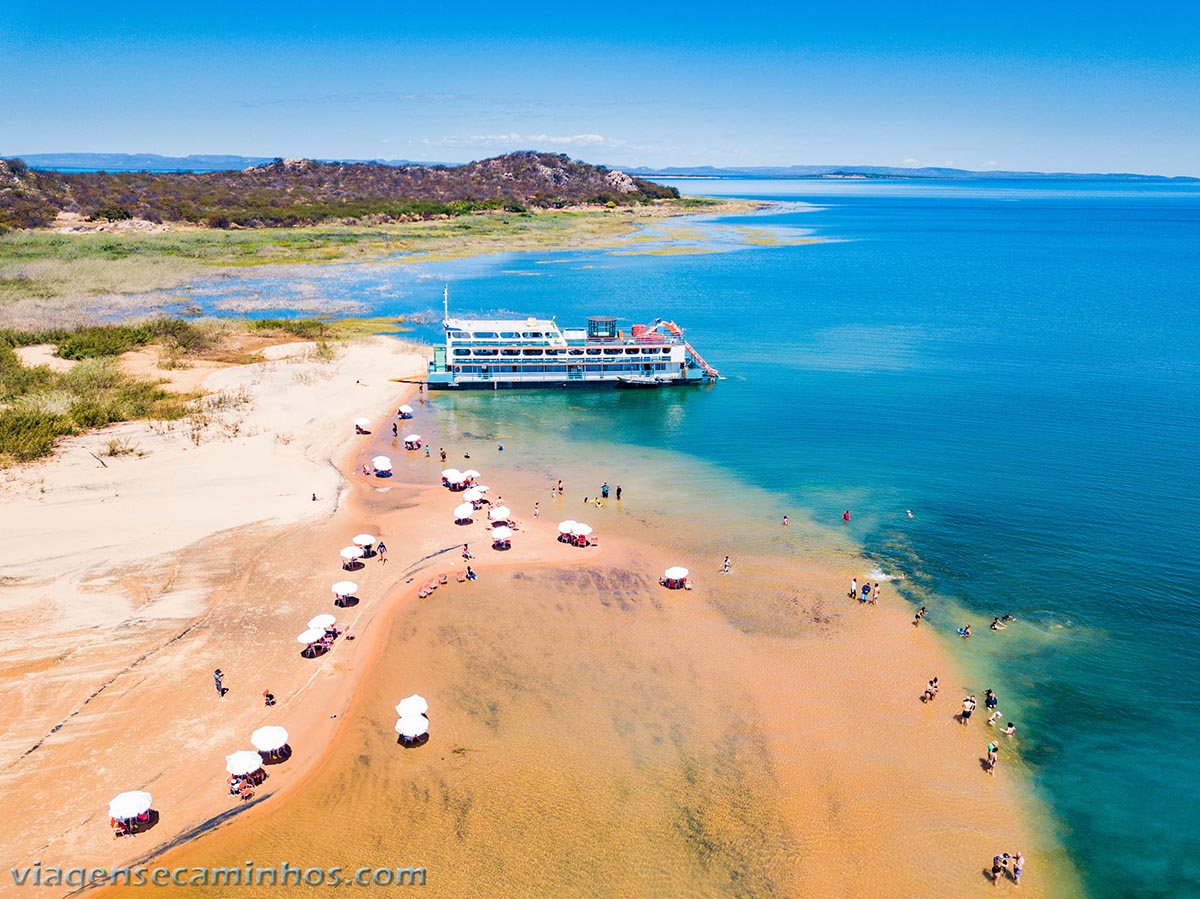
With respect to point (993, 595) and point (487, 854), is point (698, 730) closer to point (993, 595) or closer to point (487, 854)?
point (487, 854)

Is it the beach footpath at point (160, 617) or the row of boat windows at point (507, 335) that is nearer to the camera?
the beach footpath at point (160, 617)

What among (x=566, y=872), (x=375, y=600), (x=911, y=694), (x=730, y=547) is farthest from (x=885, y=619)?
(x=375, y=600)

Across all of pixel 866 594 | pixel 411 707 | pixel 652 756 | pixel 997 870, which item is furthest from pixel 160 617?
pixel 997 870

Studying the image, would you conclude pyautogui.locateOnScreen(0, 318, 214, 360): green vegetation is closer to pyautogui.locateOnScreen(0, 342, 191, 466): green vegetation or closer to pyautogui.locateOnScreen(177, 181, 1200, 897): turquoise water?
pyautogui.locateOnScreen(0, 342, 191, 466): green vegetation

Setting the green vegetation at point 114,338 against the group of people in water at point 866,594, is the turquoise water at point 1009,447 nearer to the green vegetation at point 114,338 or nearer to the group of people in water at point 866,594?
the group of people in water at point 866,594

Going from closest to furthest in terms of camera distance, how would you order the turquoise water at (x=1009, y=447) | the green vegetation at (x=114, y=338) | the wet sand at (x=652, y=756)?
1. the wet sand at (x=652, y=756)
2. the turquoise water at (x=1009, y=447)
3. the green vegetation at (x=114, y=338)

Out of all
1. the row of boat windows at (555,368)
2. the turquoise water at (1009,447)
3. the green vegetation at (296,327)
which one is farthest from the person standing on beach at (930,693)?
the green vegetation at (296,327)

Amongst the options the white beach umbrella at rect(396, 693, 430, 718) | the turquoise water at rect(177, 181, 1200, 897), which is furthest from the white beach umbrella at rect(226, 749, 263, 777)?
the turquoise water at rect(177, 181, 1200, 897)
